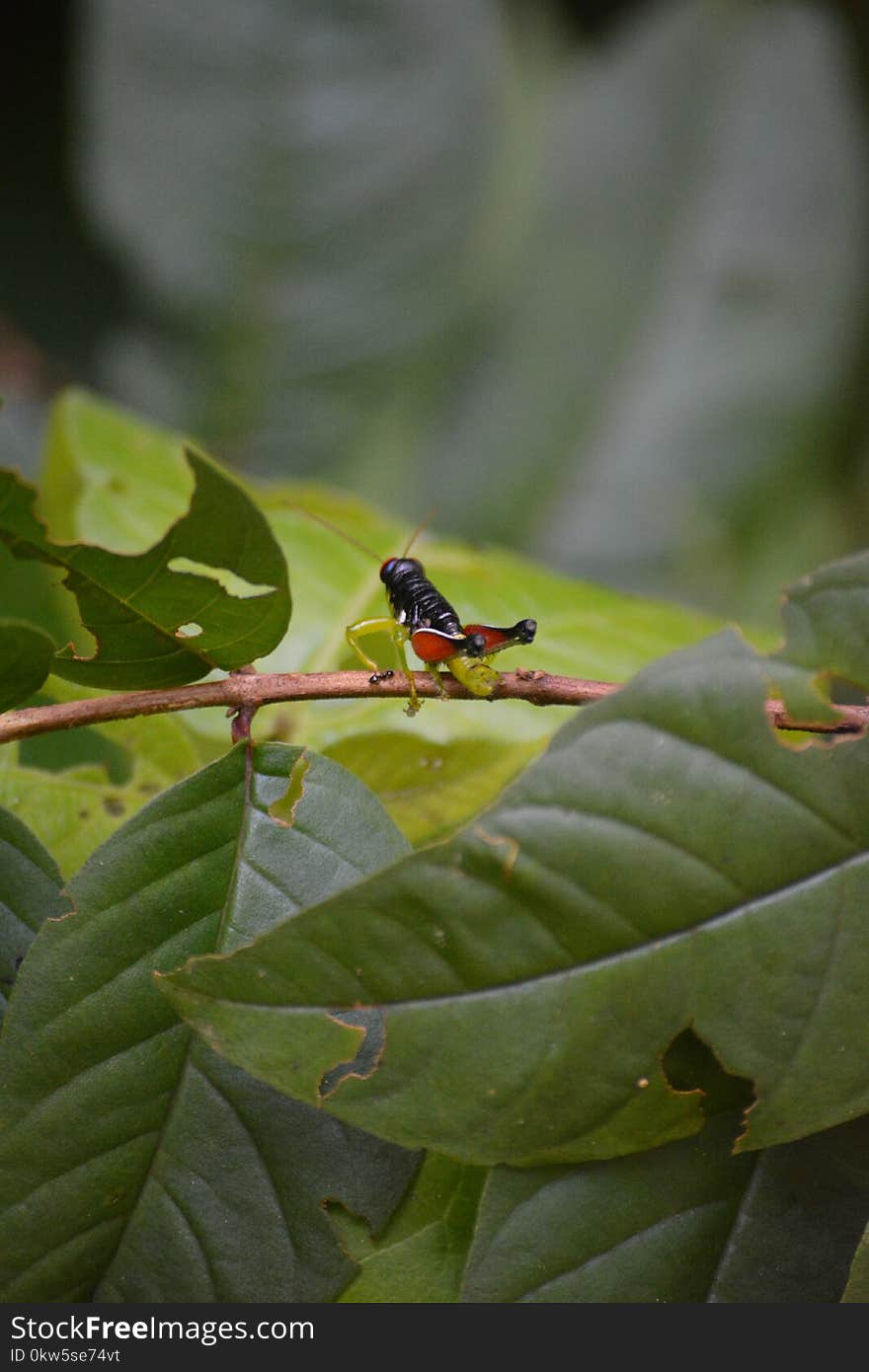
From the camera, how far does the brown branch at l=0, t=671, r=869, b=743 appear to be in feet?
2.06

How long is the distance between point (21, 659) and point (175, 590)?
0.09 meters

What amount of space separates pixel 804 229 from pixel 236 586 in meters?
1.93

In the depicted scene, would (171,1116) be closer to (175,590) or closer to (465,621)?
(175,590)

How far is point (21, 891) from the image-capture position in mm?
630

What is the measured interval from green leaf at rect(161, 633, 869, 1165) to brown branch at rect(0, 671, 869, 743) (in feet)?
0.42

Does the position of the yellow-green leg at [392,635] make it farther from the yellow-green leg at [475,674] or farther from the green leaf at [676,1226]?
the green leaf at [676,1226]

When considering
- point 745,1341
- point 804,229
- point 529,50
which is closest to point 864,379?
point 804,229

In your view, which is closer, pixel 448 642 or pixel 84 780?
pixel 448 642

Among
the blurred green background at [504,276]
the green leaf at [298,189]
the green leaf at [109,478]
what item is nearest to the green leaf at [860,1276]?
the green leaf at [109,478]

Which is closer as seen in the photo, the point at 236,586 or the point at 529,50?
the point at 236,586

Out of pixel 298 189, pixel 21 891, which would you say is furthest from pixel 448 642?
pixel 298 189

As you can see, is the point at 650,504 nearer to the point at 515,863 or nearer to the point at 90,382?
the point at 90,382

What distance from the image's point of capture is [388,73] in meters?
2.20

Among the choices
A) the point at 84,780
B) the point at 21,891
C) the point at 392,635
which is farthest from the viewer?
the point at 84,780
